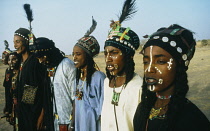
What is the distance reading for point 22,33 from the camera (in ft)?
15.4

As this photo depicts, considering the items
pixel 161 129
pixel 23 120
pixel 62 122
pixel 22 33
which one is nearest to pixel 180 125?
pixel 161 129

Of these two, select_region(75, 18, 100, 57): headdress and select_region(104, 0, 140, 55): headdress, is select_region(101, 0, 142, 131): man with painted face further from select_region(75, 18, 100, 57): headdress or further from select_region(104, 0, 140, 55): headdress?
select_region(75, 18, 100, 57): headdress

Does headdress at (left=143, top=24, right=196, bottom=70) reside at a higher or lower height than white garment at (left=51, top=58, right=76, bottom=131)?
higher

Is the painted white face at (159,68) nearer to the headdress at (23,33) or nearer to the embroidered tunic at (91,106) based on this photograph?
the embroidered tunic at (91,106)

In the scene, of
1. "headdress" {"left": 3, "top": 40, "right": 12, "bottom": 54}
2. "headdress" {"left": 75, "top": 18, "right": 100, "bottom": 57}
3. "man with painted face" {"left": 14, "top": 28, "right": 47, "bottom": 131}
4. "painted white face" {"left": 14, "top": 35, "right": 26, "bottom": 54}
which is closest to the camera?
"headdress" {"left": 75, "top": 18, "right": 100, "bottom": 57}

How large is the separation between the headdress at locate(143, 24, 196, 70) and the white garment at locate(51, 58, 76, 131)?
2323 millimetres

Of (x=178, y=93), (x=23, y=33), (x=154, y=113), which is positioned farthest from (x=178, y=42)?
(x=23, y=33)

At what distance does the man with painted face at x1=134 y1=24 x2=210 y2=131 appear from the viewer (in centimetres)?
163

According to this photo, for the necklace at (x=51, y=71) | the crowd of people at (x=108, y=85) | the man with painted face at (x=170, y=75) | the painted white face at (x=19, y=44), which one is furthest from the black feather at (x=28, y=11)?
the man with painted face at (x=170, y=75)

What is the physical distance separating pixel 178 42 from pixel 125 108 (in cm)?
113

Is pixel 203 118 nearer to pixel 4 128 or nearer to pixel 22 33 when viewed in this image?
pixel 22 33

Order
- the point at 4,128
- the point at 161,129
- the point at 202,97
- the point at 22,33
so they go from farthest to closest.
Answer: the point at 202,97, the point at 4,128, the point at 22,33, the point at 161,129

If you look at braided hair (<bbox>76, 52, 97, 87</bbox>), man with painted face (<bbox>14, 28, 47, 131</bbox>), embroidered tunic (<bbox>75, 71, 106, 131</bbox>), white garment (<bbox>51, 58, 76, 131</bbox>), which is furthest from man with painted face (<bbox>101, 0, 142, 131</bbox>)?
man with painted face (<bbox>14, 28, 47, 131</bbox>)

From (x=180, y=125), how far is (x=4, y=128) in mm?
6064
